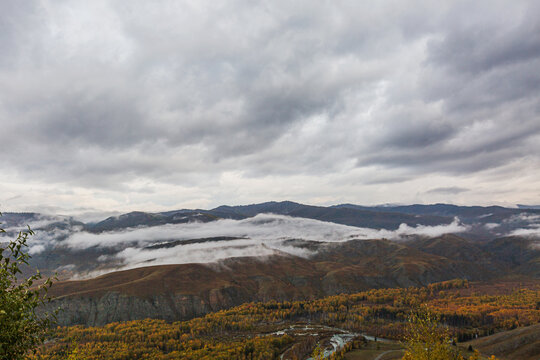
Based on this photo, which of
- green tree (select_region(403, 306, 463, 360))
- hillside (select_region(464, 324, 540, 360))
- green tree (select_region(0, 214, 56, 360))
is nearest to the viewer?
green tree (select_region(0, 214, 56, 360))

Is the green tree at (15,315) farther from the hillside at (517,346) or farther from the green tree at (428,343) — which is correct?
the hillside at (517,346)

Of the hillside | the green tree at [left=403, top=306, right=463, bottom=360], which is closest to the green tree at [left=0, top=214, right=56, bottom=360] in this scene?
the green tree at [left=403, top=306, right=463, bottom=360]

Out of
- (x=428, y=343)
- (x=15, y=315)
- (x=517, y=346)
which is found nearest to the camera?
(x=15, y=315)

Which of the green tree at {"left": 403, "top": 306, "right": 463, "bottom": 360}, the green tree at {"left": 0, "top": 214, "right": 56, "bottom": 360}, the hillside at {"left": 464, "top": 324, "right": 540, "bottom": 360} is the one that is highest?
the green tree at {"left": 0, "top": 214, "right": 56, "bottom": 360}

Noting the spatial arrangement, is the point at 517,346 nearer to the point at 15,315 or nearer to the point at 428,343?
the point at 428,343

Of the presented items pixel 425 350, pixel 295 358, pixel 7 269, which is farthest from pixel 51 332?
pixel 295 358

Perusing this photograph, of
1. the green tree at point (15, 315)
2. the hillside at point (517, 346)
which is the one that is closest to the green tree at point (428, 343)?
the green tree at point (15, 315)

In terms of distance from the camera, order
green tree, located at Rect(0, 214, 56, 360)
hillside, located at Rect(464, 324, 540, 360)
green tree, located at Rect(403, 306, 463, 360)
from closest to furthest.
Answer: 1. green tree, located at Rect(0, 214, 56, 360)
2. green tree, located at Rect(403, 306, 463, 360)
3. hillside, located at Rect(464, 324, 540, 360)

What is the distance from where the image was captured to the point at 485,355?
177875 millimetres

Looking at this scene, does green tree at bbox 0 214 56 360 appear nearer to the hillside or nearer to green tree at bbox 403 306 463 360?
green tree at bbox 403 306 463 360

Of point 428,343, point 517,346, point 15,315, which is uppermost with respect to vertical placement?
point 15,315

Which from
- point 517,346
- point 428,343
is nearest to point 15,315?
point 428,343

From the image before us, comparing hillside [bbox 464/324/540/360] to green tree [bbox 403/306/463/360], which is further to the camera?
hillside [bbox 464/324/540/360]

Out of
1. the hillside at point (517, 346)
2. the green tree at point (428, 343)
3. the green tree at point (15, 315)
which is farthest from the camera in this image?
the hillside at point (517, 346)
